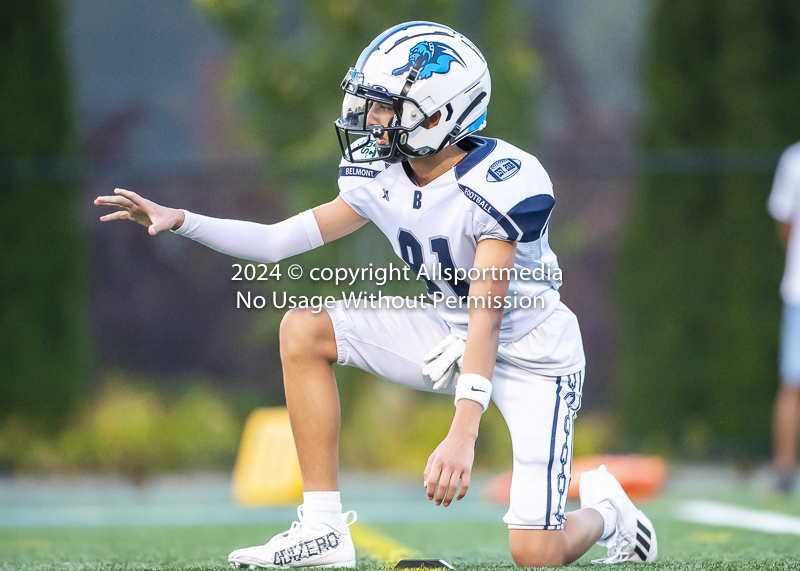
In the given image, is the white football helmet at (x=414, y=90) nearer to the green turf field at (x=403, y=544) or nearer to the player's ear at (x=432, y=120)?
the player's ear at (x=432, y=120)

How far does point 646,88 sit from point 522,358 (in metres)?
4.93

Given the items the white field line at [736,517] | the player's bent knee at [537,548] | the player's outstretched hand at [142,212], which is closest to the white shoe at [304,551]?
the player's bent knee at [537,548]

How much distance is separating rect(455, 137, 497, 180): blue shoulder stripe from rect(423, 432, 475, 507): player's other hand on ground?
81cm

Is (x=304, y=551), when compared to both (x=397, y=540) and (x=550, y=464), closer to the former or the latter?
(x=550, y=464)

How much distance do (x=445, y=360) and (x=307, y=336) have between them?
1.33 ft

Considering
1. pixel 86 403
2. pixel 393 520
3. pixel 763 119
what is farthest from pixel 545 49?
pixel 393 520

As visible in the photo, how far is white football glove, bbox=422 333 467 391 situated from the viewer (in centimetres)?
281

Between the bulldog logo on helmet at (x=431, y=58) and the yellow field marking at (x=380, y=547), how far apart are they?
1428 millimetres

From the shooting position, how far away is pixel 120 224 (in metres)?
7.45

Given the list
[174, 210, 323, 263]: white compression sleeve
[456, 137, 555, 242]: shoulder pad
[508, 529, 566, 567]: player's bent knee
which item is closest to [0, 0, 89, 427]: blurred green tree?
[174, 210, 323, 263]: white compression sleeve

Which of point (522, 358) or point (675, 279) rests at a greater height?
point (675, 279)

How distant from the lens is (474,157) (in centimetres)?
285

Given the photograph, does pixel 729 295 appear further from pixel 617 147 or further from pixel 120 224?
pixel 120 224

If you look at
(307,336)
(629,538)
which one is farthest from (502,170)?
(629,538)
